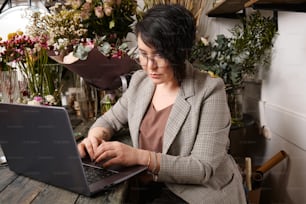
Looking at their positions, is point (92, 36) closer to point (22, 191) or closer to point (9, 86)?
point (9, 86)

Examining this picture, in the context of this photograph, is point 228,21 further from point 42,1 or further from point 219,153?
point 219,153

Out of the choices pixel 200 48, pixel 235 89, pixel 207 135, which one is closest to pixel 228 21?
pixel 200 48

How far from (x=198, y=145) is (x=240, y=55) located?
767mm

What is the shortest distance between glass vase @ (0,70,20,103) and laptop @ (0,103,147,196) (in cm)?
53

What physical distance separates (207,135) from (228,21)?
1.15 meters

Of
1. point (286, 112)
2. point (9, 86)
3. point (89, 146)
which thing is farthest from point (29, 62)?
point (286, 112)

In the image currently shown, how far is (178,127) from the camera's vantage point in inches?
37.0

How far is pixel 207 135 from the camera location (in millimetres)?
907

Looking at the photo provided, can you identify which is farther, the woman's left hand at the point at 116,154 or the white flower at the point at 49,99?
the white flower at the point at 49,99

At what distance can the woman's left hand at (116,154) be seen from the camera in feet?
2.64

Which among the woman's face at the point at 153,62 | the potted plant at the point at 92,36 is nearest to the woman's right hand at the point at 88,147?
the woman's face at the point at 153,62

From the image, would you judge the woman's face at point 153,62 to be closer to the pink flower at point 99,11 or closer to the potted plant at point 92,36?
the potted plant at point 92,36

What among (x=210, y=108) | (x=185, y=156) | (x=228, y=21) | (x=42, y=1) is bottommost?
(x=185, y=156)

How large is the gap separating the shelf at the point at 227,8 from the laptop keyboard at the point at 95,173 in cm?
93
